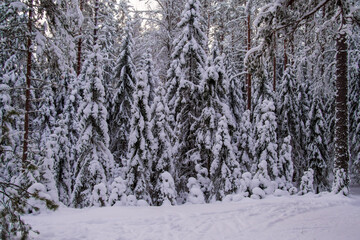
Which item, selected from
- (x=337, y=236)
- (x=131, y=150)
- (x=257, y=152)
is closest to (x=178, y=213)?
(x=337, y=236)

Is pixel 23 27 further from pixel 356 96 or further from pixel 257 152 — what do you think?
pixel 356 96

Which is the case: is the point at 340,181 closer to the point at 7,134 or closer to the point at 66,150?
the point at 7,134

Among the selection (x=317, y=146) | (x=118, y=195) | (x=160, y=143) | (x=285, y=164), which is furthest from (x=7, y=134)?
(x=317, y=146)

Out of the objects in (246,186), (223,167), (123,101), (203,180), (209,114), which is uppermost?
(123,101)

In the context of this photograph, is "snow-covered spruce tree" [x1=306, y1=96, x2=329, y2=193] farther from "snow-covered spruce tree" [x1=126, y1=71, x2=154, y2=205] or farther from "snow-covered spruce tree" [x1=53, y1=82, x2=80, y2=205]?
"snow-covered spruce tree" [x1=53, y1=82, x2=80, y2=205]

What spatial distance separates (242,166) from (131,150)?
8.47 meters

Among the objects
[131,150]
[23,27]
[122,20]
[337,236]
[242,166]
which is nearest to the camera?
[337,236]

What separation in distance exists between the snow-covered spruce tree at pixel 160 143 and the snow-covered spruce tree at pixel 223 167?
2418 millimetres

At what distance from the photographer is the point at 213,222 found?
7.34 metres

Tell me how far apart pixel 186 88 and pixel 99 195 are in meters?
8.29

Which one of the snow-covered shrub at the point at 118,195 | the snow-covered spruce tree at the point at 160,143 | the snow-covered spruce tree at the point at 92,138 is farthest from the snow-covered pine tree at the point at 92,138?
the snow-covered shrub at the point at 118,195

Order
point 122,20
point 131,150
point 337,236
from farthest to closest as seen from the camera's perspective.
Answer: point 122,20 → point 131,150 → point 337,236

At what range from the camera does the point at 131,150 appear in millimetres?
14227

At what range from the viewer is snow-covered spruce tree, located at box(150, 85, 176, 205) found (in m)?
14.9
